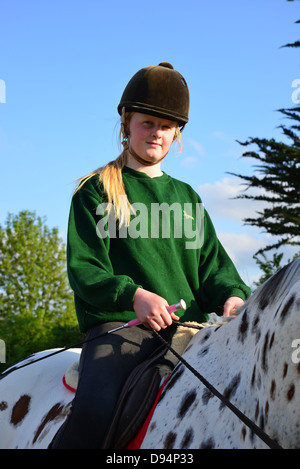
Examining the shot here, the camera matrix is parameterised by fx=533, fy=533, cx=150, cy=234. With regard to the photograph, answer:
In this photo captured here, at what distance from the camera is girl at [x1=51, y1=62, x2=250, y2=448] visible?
8.23 feet

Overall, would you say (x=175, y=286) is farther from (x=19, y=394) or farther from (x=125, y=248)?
(x=19, y=394)

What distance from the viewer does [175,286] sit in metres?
2.97

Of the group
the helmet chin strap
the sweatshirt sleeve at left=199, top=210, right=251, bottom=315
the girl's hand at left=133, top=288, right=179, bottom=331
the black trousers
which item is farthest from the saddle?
the helmet chin strap

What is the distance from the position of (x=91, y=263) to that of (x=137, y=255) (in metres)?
0.25

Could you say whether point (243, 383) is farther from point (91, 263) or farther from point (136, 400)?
point (91, 263)

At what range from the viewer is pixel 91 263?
2.89m

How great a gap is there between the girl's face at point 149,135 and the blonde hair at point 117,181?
0.41ft

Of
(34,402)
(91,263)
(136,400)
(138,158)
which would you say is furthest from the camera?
(34,402)

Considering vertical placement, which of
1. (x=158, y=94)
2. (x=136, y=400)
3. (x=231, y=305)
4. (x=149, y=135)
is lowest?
(x=136, y=400)

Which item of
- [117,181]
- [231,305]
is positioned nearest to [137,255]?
[117,181]

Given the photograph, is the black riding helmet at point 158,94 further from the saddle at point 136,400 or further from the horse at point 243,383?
Answer: the saddle at point 136,400

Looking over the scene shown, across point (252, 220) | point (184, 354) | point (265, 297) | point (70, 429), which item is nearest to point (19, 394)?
point (70, 429)

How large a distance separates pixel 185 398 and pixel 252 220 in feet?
38.6

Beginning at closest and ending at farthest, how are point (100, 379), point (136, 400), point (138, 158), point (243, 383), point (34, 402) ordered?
point (243, 383) < point (136, 400) < point (100, 379) < point (138, 158) < point (34, 402)
